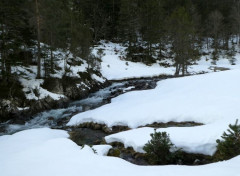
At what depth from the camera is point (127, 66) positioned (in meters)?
36.1

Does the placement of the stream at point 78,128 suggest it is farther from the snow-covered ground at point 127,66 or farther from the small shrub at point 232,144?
the snow-covered ground at point 127,66

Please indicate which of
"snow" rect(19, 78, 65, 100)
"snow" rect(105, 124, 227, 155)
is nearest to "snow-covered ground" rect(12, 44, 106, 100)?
"snow" rect(19, 78, 65, 100)

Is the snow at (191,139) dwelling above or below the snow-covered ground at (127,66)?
below

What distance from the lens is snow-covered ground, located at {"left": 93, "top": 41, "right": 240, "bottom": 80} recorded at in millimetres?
32284

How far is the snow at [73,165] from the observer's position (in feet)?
17.0

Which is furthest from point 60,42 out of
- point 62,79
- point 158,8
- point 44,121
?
point 158,8

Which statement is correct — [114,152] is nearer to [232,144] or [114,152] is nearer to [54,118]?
[232,144]

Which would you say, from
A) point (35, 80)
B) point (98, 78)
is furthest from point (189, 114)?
point (98, 78)

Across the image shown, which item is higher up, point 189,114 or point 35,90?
point 35,90

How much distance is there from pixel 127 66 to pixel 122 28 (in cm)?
1297

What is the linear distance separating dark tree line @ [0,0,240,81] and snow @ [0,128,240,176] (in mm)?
10721

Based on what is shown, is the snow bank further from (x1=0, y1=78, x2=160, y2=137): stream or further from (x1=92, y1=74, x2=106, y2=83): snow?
(x1=92, y1=74, x2=106, y2=83): snow

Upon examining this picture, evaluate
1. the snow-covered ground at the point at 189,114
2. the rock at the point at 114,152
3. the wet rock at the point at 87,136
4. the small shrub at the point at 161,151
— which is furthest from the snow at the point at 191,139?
the wet rock at the point at 87,136

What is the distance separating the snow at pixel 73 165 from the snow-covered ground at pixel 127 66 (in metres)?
23.0
